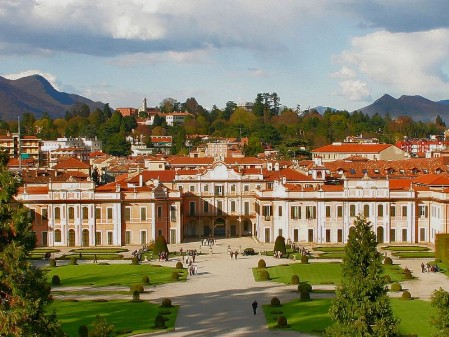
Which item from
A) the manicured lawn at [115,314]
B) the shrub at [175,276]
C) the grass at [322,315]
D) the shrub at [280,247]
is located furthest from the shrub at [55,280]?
the shrub at [280,247]

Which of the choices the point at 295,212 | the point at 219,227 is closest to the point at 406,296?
the point at 295,212

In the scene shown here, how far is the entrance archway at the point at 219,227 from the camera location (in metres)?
88.4

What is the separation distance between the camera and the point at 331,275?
58.6 metres

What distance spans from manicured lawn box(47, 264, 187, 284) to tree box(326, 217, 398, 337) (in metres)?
24.6

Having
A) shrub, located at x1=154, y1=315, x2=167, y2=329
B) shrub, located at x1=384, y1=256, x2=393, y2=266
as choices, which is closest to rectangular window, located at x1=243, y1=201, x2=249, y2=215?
shrub, located at x1=384, y1=256, x2=393, y2=266

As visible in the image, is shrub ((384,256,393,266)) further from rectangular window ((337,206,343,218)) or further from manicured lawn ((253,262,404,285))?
rectangular window ((337,206,343,218))

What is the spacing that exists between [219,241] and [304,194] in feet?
31.2

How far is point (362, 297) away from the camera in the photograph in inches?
1288

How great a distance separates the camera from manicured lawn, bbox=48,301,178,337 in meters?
42.0

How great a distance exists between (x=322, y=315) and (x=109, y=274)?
20.5 metres

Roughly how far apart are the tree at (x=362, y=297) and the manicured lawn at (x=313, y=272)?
21.3m

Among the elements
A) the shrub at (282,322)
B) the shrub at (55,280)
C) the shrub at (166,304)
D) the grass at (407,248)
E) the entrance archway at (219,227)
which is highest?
the entrance archway at (219,227)

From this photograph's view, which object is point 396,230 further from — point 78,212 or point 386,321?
point 386,321

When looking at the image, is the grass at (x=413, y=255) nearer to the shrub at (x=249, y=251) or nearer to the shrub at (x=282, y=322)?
the shrub at (x=249, y=251)
